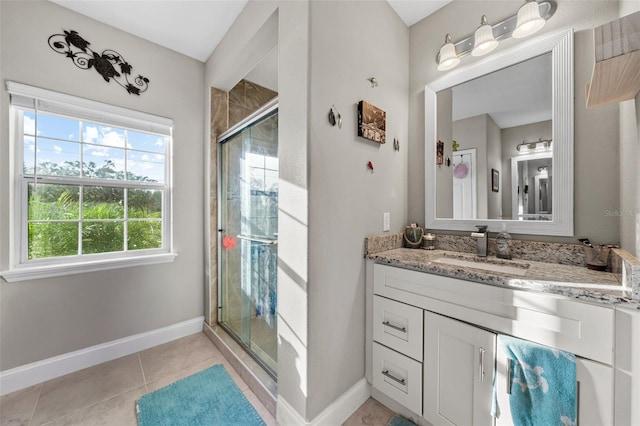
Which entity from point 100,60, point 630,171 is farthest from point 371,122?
point 100,60

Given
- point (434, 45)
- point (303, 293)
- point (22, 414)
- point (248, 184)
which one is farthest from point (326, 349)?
point (434, 45)

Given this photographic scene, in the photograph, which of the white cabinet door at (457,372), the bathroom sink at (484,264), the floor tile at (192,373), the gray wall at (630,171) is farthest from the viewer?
the floor tile at (192,373)

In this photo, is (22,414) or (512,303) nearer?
(512,303)

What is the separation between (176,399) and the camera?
1.58 m

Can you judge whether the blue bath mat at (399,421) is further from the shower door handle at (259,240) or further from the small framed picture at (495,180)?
the small framed picture at (495,180)

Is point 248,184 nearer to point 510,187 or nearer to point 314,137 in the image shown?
point 314,137

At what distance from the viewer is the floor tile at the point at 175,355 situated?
1872 millimetres

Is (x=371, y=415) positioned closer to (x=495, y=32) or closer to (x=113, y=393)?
(x=113, y=393)

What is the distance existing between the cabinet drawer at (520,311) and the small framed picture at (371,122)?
0.84m

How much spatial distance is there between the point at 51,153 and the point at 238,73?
1.52 metres

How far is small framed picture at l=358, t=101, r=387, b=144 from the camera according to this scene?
1504 millimetres

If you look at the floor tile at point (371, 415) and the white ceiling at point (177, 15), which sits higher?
the white ceiling at point (177, 15)

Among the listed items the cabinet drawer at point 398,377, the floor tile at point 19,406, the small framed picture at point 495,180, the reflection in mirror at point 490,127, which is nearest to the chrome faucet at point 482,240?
the reflection in mirror at point 490,127

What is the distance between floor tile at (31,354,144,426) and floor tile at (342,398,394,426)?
4.86ft
